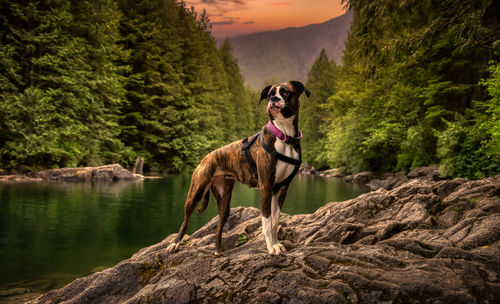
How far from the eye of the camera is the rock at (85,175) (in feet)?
63.5

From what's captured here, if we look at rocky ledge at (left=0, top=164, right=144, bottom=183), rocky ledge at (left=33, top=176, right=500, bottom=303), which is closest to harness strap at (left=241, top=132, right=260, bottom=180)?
rocky ledge at (left=33, top=176, right=500, bottom=303)

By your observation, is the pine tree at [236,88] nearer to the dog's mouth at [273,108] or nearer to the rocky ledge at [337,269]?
the rocky ledge at [337,269]

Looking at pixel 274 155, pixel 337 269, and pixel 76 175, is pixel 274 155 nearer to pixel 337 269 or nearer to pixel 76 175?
pixel 337 269

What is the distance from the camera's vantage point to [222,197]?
4195mm

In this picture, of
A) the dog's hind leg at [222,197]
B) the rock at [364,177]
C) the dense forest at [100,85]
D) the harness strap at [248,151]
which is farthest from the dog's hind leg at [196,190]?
the rock at [364,177]

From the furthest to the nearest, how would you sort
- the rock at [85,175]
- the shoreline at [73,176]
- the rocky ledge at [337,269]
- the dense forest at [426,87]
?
the rock at [85,175]
the shoreline at [73,176]
the dense forest at [426,87]
the rocky ledge at [337,269]

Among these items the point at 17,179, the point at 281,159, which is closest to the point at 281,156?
the point at 281,159

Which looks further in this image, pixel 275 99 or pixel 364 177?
pixel 364 177

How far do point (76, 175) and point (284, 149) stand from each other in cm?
2031

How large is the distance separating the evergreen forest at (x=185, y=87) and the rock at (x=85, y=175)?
134 cm

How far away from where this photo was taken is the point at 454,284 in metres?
2.58

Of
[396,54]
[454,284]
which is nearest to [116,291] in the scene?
[454,284]

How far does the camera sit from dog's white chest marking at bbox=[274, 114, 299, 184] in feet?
11.4

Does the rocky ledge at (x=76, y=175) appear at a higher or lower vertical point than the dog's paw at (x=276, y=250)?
lower
